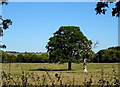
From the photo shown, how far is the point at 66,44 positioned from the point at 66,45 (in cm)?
28

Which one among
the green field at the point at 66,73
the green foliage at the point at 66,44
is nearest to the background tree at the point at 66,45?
the green foliage at the point at 66,44

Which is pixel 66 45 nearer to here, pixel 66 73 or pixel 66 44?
pixel 66 44

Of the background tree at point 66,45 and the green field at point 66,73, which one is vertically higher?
the background tree at point 66,45

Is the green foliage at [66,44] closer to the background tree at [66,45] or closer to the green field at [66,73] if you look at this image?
the background tree at [66,45]

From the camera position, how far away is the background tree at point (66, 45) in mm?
59281

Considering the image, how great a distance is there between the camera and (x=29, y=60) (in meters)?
129

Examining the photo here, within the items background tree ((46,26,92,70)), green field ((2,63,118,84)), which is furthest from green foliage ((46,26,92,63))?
green field ((2,63,118,84))

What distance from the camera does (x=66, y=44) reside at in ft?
202

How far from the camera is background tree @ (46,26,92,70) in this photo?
194 feet

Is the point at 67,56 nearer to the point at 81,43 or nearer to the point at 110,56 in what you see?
the point at 81,43

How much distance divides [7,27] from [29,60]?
123m

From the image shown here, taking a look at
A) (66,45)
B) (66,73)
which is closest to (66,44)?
(66,45)

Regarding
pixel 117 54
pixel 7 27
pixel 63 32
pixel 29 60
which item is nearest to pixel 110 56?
pixel 117 54

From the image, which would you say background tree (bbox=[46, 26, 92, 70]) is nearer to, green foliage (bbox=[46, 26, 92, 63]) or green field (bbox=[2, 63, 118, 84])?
green foliage (bbox=[46, 26, 92, 63])
